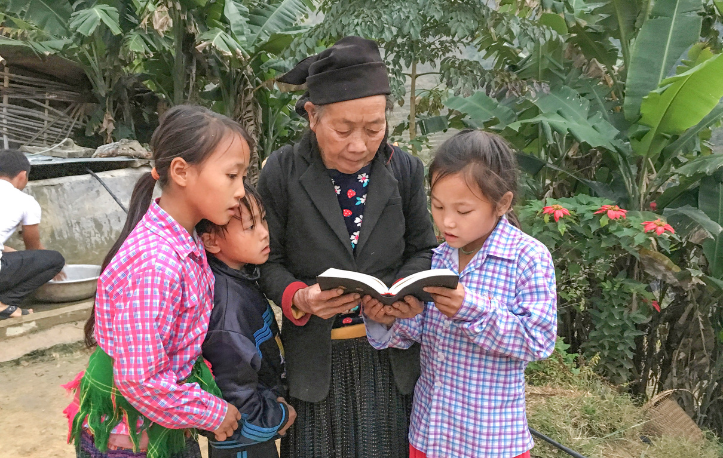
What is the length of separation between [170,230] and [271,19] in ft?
19.2

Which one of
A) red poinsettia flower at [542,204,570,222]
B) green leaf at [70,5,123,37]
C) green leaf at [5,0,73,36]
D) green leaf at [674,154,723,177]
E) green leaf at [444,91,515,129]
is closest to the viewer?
red poinsettia flower at [542,204,570,222]

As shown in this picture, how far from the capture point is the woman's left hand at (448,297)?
1415 millimetres

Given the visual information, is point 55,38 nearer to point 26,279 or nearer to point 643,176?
point 26,279

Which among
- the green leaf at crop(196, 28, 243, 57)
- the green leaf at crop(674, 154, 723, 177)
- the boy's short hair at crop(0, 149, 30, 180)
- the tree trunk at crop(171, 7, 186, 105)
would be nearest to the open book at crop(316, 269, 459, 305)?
the green leaf at crop(674, 154, 723, 177)

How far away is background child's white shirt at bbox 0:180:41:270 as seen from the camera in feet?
14.9

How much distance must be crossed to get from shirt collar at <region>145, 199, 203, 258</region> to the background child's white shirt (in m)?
3.67

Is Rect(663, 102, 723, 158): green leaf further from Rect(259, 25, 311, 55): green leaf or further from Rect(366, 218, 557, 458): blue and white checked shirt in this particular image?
Rect(259, 25, 311, 55): green leaf

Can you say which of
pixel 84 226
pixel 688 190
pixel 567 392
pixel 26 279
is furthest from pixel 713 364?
pixel 84 226

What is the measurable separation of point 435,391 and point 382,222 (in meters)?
0.50

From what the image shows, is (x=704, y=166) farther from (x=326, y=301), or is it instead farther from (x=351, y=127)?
(x=326, y=301)

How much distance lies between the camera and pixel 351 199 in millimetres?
1763

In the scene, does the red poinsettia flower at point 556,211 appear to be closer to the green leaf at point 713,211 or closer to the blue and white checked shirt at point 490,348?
the green leaf at point 713,211

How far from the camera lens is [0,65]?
6.95 metres

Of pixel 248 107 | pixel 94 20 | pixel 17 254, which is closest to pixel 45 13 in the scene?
pixel 94 20
